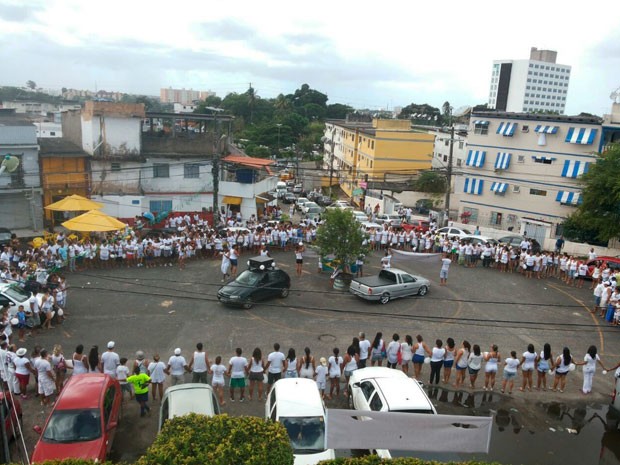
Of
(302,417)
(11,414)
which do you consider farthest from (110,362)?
(302,417)

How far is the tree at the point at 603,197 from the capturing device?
95.6 feet

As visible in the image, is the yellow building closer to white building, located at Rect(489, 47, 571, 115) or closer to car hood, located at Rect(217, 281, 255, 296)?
car hood, located at Rect(217, 281, 255, 296)

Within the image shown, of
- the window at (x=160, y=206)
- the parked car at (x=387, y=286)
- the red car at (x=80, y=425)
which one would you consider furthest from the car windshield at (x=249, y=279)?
the window at (x=160, y=206)

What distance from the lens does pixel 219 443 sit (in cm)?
827

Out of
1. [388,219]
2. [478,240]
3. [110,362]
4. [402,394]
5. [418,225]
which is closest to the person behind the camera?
[402,394]

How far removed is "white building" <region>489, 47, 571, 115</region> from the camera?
176625mm

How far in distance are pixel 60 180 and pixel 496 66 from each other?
7279 inches

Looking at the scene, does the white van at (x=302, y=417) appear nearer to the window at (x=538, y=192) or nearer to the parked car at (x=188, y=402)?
the parked car at (x=188, y=402)

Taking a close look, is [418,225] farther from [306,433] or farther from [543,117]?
[306,433]

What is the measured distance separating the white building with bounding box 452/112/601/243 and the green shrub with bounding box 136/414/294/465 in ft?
101

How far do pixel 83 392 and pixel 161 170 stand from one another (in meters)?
28.2

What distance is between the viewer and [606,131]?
33938 mm

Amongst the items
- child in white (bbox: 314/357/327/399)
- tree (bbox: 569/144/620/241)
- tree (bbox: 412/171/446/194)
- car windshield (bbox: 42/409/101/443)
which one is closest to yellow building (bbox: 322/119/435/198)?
tree (bbox: 412/171/446/194)

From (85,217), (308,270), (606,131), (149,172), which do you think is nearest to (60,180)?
(149,172)
